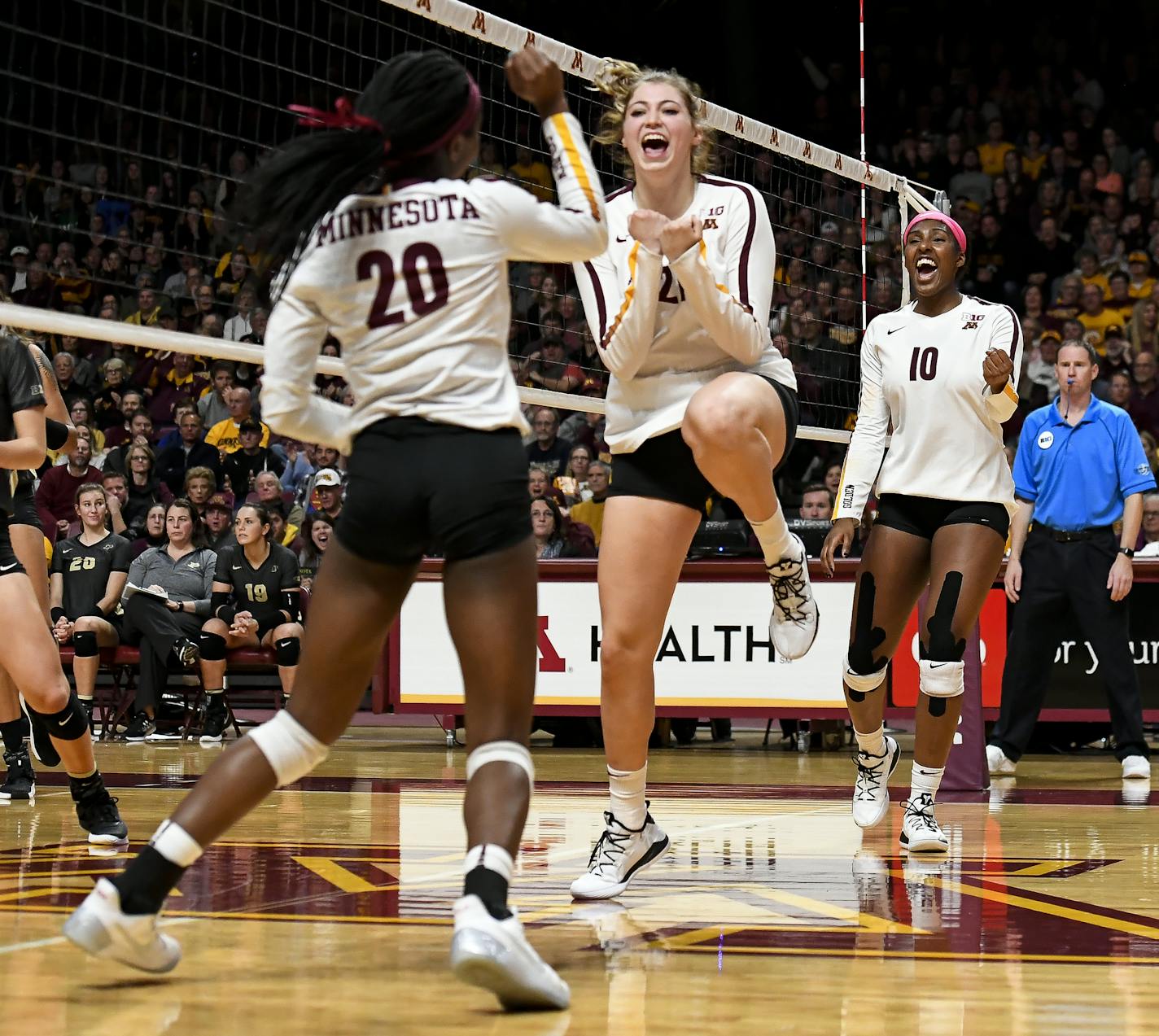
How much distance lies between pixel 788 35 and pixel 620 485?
1654 centimetres

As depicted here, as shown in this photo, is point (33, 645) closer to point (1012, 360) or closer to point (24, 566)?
point (24, 566)

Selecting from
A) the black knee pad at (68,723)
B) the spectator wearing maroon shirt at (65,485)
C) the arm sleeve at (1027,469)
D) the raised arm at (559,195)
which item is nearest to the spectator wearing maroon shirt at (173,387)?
the spectator wearing maroon shirt at (65,485)

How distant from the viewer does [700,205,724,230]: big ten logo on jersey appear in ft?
15.2

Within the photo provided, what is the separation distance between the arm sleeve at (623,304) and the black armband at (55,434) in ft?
6.89

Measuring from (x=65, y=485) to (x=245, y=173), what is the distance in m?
4.26

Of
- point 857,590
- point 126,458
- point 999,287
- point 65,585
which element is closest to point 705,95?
point 999,287

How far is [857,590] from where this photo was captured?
587cm

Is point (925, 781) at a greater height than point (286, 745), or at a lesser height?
lesser

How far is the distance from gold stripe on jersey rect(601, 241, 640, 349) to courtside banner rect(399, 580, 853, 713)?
5875 millimetres

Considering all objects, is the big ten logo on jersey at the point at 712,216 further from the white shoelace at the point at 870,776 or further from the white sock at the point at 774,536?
the white shoelace at the point at 870,776

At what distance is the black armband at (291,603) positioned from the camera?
1177cm

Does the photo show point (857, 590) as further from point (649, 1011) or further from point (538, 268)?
point (538, 268)

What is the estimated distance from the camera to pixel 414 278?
325cm

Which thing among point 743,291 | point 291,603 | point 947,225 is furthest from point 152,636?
point 743,291
